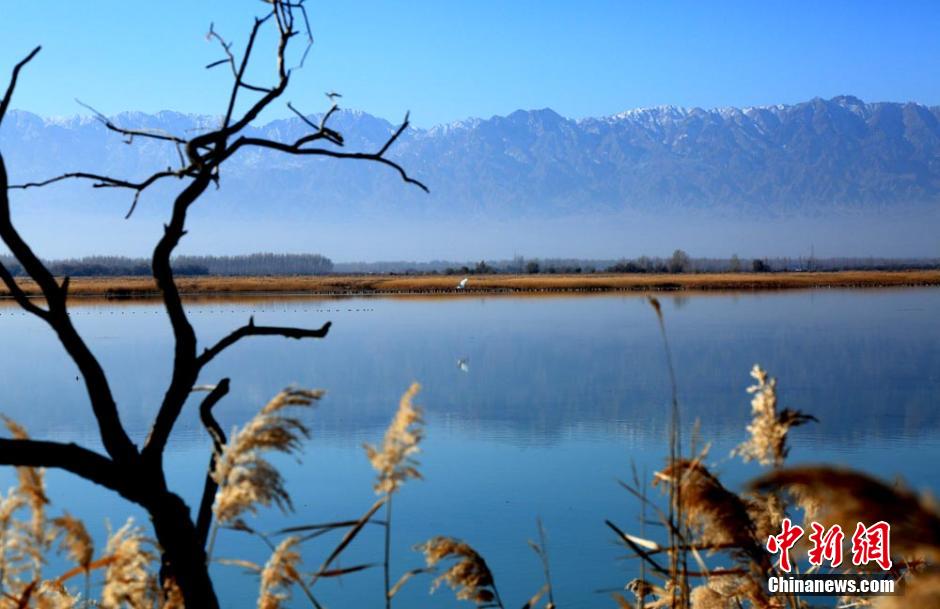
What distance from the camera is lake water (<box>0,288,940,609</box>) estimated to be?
716 cm

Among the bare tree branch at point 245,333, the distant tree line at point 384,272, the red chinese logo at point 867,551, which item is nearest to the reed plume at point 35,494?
the bare tree branch at point 245,333

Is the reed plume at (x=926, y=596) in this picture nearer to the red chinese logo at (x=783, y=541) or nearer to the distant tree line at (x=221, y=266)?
the red chinese logo at (x=783, y=541)

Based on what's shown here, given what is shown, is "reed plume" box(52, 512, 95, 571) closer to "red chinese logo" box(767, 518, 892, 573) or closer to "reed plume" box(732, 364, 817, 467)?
"reed plume" box(732, 364, 817, 467)

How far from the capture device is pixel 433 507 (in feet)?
25.8

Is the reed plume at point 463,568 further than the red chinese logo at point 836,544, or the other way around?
the red chinese logo at point 836,544

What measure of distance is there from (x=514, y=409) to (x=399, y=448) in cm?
1125

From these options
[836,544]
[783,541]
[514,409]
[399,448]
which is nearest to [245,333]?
[399,448]

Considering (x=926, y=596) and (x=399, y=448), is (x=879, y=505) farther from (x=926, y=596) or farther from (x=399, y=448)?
(x=399, y=448)

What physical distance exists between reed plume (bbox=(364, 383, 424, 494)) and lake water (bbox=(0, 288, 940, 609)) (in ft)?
3.12

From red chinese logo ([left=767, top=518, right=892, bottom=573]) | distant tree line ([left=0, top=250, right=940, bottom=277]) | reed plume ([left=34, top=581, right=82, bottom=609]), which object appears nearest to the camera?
reed plume ([left=34, top=581, right=82, bottom=609])

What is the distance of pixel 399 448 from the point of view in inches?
64.9

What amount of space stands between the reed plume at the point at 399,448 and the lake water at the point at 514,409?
950 millimetres

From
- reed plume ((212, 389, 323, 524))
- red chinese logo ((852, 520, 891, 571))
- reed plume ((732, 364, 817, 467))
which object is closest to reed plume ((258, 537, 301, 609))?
reed plume ((212, 389, 323, 524))

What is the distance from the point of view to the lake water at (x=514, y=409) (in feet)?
23.5
